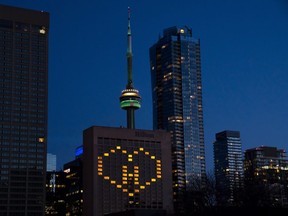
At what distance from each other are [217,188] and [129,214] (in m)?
26.0

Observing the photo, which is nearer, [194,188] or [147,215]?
[147,215]

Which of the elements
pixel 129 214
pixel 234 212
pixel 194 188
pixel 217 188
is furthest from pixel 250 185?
pixel 234 212

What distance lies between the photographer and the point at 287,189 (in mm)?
197500

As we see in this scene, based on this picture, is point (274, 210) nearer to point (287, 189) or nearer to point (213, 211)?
point (213, 211)

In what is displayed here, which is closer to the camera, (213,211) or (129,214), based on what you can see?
(213,211)

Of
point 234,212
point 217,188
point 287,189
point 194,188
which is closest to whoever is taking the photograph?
point 234,212

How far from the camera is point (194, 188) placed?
182375mm

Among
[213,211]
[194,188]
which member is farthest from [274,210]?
[194,188]

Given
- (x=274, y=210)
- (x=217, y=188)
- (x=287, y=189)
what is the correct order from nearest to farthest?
(x=274, y=210) < (x=217, y=188) < (x=287, y=189)

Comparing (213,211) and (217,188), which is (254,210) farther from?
(217,188)

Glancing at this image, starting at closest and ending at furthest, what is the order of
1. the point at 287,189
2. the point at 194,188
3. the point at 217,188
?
the point at 217,188, the point at 194,188, the point at 287,189

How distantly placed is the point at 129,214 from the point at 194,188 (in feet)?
126

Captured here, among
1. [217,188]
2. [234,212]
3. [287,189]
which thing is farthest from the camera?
[287,189]

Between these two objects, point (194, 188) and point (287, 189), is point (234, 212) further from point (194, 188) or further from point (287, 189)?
point (287, 189)
